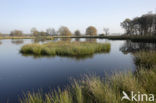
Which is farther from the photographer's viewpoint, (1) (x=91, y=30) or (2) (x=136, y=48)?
(1) (x=91, y=30)

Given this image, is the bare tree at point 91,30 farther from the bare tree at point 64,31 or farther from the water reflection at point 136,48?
the water reflection at point 136,48

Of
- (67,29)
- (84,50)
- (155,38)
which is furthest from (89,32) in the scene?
(84,50)

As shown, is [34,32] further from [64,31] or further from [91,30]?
[91,30]

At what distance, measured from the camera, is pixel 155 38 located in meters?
15.7

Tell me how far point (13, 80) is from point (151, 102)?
4.59m

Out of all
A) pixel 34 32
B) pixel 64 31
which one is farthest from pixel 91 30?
pixel 34 32

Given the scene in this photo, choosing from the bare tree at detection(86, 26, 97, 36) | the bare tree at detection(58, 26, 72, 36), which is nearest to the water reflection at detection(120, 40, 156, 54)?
the bare tree at detection(86, 26, 97, 36)

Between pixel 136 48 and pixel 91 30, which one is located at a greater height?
pixel 91 30

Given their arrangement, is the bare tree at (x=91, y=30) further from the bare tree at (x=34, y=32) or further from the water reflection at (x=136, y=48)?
the water reflection at (x=136, y=48)

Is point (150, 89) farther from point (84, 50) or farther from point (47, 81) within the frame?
point (84, 50)

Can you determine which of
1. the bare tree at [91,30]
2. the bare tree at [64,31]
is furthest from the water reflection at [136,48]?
the bare tree at [64,31]

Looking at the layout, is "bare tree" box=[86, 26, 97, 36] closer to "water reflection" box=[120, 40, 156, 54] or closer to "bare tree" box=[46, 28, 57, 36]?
"bare tree" box=[46, 28, 57, 36]

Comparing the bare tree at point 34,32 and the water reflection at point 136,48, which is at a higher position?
the bare tree at point 34,32

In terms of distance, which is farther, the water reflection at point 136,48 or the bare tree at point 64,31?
the bare tree at point 64,31
